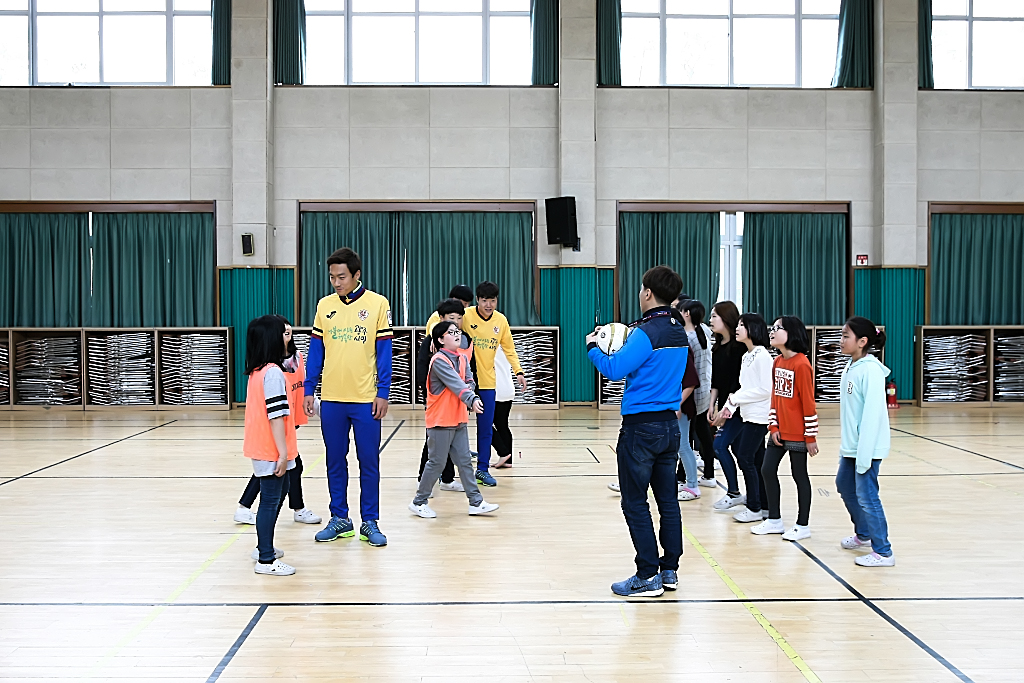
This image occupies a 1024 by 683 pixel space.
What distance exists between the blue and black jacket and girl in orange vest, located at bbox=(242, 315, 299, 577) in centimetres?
163

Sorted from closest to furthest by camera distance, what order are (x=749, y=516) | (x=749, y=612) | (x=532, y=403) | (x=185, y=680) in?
(x=185, y=680)
(x=749, y=612)
(x=749, y=516)
(x=532, y=403)

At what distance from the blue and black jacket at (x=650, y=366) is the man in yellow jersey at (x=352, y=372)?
1.59 meters

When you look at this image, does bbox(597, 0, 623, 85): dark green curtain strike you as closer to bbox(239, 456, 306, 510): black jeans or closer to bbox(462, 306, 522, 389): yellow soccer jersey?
bbox(462, 306, 522, 389): yellow soccer jersey

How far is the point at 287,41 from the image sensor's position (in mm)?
13914

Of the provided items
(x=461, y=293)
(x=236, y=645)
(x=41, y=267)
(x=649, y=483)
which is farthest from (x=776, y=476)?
(x=41, y=267)

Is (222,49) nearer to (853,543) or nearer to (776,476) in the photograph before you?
(776,476)

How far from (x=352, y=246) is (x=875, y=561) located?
34.1ft

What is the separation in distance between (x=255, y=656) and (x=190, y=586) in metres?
1.16

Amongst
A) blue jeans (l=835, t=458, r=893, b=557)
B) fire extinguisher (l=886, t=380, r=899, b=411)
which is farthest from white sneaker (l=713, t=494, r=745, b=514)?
fire extinguisher (l=886, t=380, r=899, b=411)

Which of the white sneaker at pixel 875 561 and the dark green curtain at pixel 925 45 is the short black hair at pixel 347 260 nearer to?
the white sneaker at pixel 875 561

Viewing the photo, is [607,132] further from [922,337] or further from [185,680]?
[185,680]

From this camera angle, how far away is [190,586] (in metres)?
4.73

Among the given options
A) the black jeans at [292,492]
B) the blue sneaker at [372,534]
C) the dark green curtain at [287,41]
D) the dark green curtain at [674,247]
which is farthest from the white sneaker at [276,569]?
the dark green curtain at [287,41]

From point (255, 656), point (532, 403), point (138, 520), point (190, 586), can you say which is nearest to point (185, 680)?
point (255, 656)
